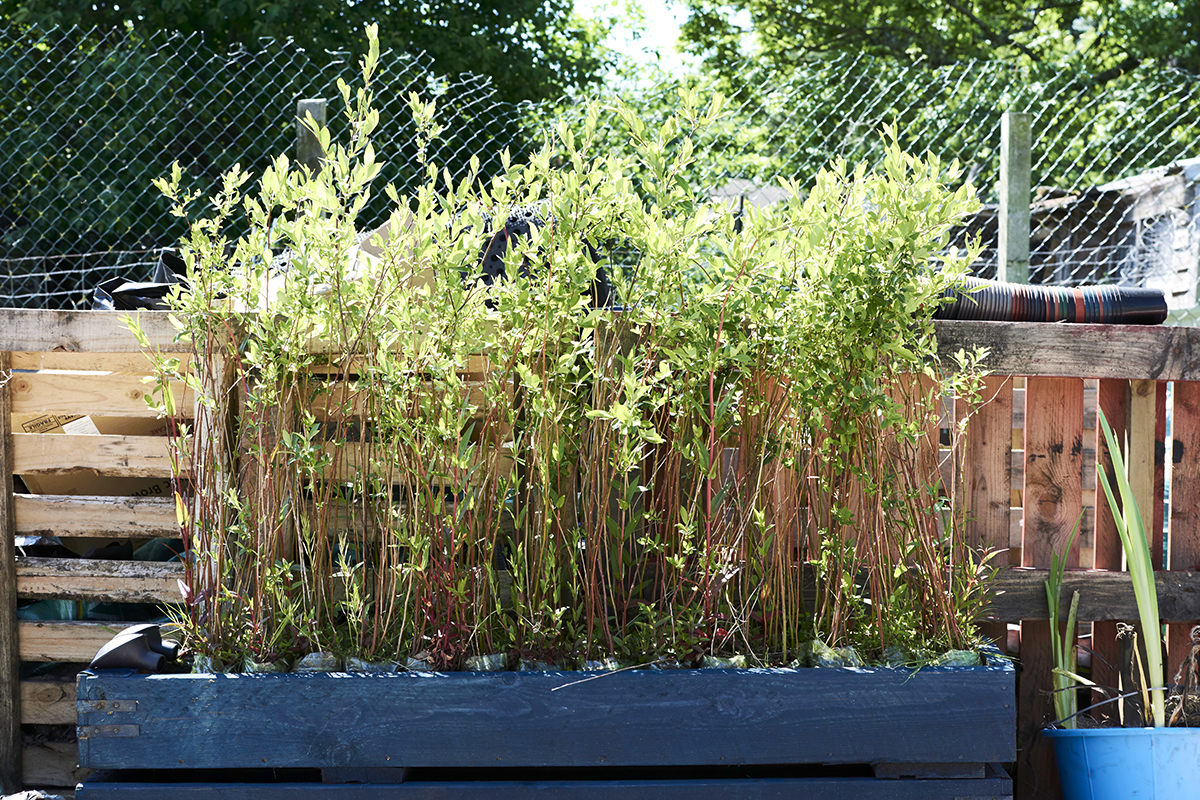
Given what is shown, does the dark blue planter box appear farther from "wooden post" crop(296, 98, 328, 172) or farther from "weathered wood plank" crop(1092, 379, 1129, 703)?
"wooden post" crop(296, 98, 328, 172)

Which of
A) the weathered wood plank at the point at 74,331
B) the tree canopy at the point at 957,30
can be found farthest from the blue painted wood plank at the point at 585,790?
the tree canopy at the point at 957,30

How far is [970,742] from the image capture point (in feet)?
5.98

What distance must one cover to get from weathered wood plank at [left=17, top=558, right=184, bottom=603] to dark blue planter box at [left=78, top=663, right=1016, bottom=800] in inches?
23.2

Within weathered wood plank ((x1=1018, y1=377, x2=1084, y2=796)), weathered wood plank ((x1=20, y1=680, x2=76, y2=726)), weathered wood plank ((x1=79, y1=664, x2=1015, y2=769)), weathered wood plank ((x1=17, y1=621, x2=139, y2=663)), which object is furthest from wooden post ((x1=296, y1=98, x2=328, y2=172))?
weathered wood plank ((x1=1018, y1=377, x2=1084, y2=796))

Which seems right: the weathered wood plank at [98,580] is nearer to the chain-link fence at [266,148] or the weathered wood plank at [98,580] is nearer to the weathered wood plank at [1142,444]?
the weathered wood plank at [1142,444]

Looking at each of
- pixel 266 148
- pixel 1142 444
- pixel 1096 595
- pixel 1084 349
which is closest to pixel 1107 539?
pixel 1096 595

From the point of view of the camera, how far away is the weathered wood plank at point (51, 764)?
97.7 inches

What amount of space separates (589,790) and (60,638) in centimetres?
153

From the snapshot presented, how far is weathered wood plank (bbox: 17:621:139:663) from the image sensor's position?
243 cm

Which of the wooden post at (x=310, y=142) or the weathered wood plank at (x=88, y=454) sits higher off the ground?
the wooden post at (x=310, y=142)

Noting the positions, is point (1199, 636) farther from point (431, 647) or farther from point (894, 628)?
point (431, 647)

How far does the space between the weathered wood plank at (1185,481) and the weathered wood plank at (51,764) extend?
290 centimetres

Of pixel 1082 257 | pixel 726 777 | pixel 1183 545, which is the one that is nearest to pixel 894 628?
pixel 726 777

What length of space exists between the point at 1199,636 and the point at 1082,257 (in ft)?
14.8
